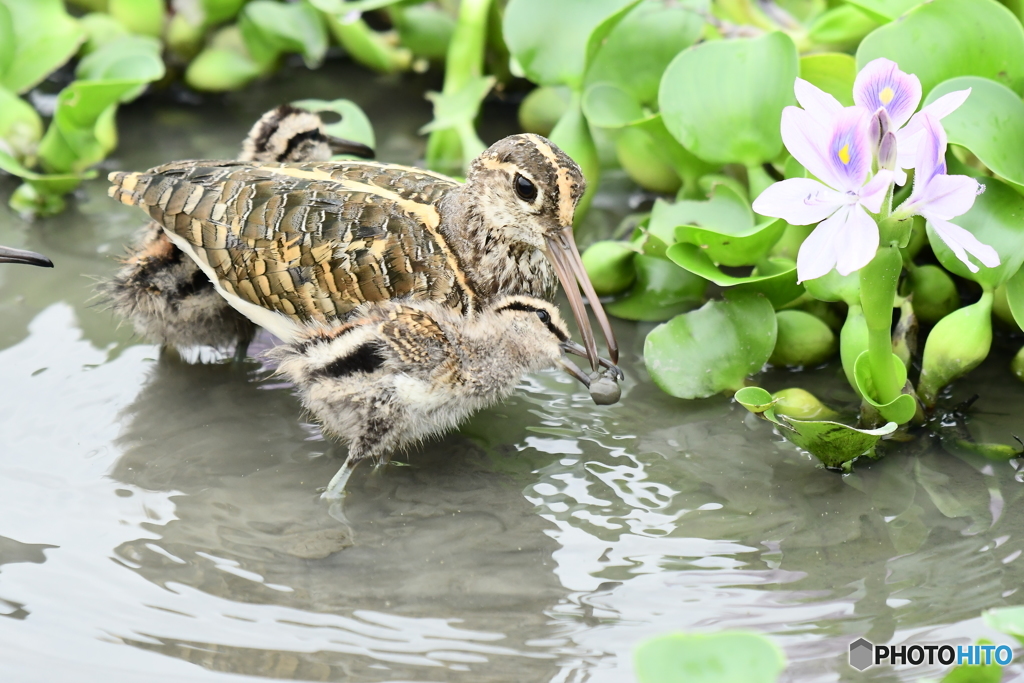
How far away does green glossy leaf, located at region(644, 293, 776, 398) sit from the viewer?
3.17m

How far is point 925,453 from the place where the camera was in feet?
9.82

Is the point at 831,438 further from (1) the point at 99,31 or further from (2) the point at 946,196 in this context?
(1) the point at 99,31

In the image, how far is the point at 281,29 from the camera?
4672 millimetres

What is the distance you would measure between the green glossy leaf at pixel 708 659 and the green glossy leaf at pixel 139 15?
3.98 metres

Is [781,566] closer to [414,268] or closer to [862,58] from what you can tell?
[414,268]

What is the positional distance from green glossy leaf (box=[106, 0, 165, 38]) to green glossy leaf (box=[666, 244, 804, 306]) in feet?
9.59

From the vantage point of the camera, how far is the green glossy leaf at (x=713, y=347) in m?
3.17

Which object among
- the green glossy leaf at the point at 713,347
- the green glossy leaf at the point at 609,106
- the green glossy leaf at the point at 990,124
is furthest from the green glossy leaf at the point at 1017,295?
the green glossy leaf at the point at 609,106

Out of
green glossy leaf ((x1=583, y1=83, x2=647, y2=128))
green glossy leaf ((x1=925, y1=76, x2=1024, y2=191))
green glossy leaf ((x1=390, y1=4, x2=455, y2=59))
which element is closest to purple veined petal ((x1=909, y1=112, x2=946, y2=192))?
green glossy leaf ((x1=925, y1=76, x2=1024, y2=191))

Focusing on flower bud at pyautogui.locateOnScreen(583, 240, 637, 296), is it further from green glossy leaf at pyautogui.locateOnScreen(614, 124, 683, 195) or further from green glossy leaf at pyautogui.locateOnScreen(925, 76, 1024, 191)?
green glossy leaf at pyautogui.locateOnScreen(925, 76, 1024, 191)

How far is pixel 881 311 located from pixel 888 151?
1.49 ft

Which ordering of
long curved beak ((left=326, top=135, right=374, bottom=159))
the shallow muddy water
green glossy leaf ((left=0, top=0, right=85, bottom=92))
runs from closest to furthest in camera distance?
the shallow muddy water → long curved beak ((left=326, top=135, right=374, bottom=159)) → green glossy leaf ((left=0, top=0, right=85, bottom=92))

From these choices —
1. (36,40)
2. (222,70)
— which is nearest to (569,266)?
(222,70)

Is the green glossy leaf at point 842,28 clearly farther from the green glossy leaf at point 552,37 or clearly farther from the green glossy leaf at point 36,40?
the green glossy leaf at point 36,40
